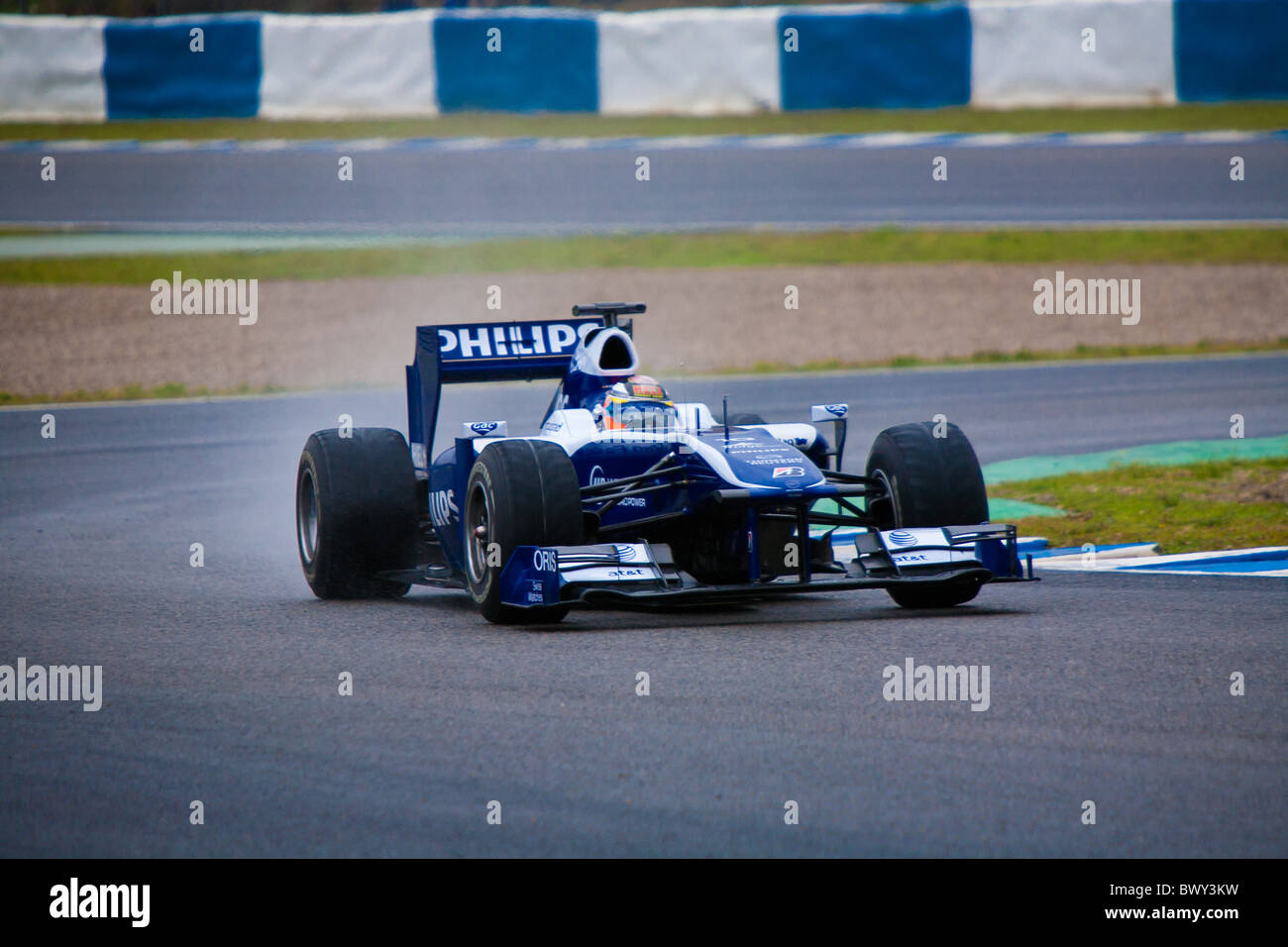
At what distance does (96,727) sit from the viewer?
6.90 metres

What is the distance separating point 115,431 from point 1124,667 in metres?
12.0

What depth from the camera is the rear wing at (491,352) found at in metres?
10.4

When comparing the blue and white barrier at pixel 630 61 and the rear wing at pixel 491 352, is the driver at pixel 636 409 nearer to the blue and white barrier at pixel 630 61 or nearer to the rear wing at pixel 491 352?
the rear wing at pixel 491 352

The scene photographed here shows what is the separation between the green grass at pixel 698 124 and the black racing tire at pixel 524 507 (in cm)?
2127

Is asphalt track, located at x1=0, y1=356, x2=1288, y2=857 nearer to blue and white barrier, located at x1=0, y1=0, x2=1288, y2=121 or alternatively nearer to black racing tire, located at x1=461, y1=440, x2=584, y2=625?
black racing tire, located at x1=461, y1=440, x2=584, y2=625

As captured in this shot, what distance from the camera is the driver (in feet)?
31.7

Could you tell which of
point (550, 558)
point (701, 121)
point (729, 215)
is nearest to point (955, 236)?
point (729, 215)

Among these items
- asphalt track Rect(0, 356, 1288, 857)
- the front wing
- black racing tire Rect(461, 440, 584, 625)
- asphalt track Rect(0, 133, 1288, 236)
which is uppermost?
asphalt track Rect(0, 133, 1288, 236)

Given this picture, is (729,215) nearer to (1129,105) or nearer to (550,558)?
(1129,105)

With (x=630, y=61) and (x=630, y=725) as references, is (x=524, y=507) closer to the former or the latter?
(x=630, y=725)

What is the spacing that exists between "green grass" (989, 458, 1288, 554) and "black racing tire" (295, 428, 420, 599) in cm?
400

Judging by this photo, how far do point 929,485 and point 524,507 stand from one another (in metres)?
2.13

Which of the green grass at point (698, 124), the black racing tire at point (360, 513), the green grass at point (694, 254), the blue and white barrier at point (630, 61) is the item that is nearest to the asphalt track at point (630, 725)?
the black racing tire at point (360, 513)

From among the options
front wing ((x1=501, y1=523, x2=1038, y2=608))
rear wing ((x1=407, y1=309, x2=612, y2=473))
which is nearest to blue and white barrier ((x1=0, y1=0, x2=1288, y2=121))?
rear wing ((x1=407, y1=309, x2=612, y2=473))
